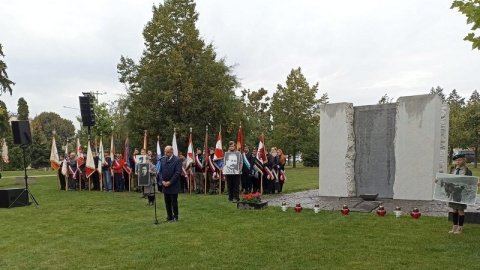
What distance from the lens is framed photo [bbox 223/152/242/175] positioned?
13195mm

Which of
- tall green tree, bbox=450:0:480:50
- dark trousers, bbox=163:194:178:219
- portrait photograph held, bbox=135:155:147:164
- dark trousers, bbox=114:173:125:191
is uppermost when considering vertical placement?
tall green tree, bbox=450:0:480:50

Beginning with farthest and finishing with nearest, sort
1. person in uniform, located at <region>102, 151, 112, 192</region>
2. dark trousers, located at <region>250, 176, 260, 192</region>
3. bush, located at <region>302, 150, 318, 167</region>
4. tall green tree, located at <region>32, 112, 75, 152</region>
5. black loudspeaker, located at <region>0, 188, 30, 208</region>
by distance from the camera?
tall green tree, located at <region>32, 112, 75, 152</region> → bush, located at <region>302, 150, 318, 167</region> → person in uniform, located at <region>102, 151, 112, 192</region> → dark trousers, located at <region>250, 176, 260, 192</region> → black loudspeaker, located at <region>0, 188, 30, 208</region>

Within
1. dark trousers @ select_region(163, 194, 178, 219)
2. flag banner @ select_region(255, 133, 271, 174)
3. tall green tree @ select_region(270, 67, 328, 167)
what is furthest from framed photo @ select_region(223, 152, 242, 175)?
tall green tree @ select_region(270, 67, 328, 167)

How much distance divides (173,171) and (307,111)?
33.6 meters

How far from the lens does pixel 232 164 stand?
13.3 metres

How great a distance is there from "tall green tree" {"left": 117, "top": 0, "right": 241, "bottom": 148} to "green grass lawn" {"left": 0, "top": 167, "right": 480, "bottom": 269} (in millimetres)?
16044

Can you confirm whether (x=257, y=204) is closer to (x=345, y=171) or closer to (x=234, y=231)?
(x=234, y=231)

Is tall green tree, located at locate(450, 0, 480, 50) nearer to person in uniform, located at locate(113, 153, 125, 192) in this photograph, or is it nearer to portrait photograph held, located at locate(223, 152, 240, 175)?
portrait photograph held, located at locate(223, 152, 240, 175)

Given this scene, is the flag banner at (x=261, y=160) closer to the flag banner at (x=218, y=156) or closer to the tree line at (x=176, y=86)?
the flag banner at (x=218, y=156)

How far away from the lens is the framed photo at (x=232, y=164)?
1320cm

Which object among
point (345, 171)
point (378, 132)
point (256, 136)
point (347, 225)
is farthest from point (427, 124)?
point (256, 136)

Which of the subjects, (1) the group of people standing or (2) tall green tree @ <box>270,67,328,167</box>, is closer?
(1) the group of people standing

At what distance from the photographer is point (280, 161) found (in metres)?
16.2

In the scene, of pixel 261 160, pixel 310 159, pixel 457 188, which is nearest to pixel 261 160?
pixel 261 160
